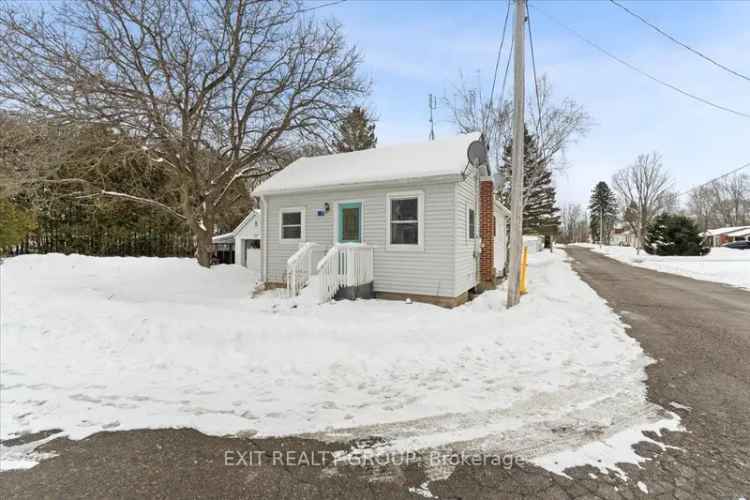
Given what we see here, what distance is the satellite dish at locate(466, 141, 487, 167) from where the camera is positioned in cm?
825

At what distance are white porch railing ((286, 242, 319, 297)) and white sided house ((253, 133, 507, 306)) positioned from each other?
2cm

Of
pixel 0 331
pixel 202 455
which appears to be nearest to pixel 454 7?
pixel 202 455

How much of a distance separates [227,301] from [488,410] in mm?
6857

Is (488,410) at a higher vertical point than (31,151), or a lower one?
lower

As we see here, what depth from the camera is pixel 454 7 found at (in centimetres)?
823

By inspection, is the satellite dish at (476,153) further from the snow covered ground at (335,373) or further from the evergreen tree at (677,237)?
the evergreen tree at (677,237)

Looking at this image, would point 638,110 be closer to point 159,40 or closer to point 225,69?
point 225,69

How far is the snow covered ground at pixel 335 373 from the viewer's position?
2.84 m

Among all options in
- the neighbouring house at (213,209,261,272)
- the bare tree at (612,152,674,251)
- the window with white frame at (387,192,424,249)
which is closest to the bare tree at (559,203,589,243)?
the bare tree at (612,152,674,251)

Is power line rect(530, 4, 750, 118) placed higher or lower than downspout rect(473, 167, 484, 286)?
higher

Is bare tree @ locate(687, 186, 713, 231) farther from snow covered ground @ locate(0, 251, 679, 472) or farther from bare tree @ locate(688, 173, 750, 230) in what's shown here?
snow covered ground @ locate(0, 251, 679, 472)

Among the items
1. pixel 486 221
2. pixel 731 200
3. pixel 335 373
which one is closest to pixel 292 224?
pixel 486 221

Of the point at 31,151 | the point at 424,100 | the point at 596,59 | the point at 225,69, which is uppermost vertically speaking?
the point at 424,100

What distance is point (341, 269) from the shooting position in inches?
314
